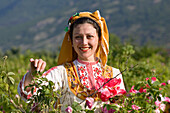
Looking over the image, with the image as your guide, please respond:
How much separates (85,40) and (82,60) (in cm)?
27

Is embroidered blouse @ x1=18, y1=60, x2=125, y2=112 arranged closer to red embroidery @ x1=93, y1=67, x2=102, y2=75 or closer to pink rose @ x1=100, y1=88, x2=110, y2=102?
red embroidery @ x1=93, y1=67, x2=102, y2=75

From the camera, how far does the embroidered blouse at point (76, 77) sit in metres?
2.73

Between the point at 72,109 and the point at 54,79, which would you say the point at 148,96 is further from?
the point at 54,79

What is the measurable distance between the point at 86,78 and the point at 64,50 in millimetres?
485

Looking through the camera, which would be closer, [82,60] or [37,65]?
[37,65]

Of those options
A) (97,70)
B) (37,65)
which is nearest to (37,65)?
(37,65)

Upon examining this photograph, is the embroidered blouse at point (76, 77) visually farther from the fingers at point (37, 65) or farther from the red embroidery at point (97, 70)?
the fingers at point (37, 65)

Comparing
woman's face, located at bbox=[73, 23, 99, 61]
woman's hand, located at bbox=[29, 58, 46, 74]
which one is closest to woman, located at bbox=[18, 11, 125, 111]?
woman's face, located at bbox=[73, 23, 99, 61]

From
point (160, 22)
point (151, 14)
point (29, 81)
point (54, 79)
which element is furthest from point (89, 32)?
point (151, 14)

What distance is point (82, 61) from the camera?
2957mm

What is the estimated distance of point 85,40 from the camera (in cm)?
284

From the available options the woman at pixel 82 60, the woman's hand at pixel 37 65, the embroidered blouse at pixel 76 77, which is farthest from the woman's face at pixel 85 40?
the woman's hand at pixel 37 65

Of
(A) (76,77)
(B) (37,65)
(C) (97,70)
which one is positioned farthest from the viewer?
(C) (97,70)

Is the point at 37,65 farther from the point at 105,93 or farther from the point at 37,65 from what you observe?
the point at 105,93
